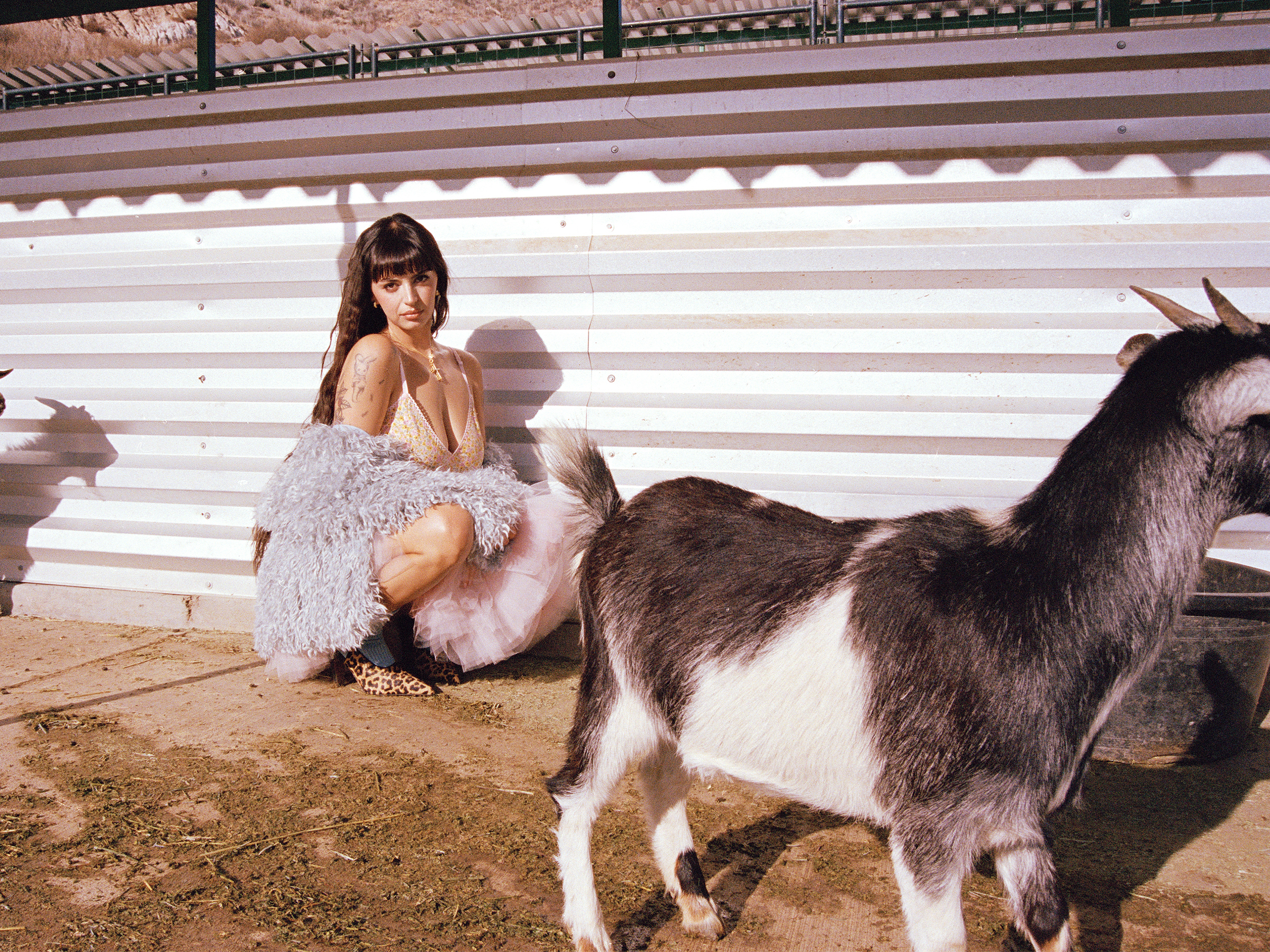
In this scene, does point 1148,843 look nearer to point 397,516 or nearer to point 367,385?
point 397,516

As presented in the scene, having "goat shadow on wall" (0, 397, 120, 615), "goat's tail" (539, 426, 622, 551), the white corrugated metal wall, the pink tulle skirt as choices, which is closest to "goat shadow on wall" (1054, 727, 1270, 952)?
the white corrugated metal wall

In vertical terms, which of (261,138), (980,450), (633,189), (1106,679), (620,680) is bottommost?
(620,680)

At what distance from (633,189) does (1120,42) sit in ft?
6.87

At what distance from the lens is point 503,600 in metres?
3.83

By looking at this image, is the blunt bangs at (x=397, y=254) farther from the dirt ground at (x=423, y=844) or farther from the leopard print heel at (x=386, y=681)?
the dirt ground at (x=423, y=844)

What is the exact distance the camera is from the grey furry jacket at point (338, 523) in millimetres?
3568

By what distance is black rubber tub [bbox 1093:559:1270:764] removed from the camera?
3221 mm

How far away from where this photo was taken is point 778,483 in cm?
412

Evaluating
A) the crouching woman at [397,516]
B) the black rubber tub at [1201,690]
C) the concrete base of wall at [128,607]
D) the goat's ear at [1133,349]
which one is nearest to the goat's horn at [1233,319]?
the goat's ear at [1133,349]

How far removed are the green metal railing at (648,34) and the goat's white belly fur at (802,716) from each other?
10.3ft

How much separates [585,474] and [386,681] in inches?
79.1

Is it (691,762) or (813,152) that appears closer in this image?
(691,762)

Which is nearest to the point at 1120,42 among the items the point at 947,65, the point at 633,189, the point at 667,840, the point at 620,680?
the point at 947,65

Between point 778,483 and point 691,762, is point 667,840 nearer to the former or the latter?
point 691,762
